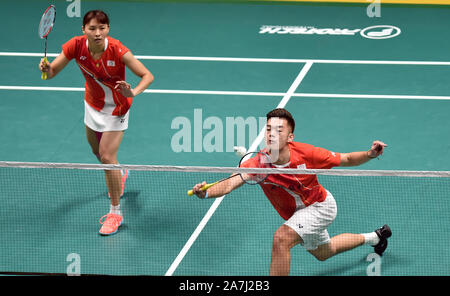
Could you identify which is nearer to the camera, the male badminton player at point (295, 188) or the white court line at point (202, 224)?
the male badminton player at point (295, 188)

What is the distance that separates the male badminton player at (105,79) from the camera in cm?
760

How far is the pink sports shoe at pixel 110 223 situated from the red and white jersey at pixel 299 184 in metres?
1.91

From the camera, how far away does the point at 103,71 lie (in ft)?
25.5

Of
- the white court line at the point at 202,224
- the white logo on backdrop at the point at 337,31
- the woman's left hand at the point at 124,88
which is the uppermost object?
the white logo on backdrop at the point at 337,31

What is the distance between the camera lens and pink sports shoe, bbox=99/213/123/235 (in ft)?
25.0

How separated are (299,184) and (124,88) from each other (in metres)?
2.06

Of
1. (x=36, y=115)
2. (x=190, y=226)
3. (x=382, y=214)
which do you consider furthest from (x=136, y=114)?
(x=382, y=214)

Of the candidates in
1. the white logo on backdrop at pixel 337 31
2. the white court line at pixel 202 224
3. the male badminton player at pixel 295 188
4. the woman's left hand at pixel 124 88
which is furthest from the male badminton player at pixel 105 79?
the white logo on backdrop at pixel 337 31

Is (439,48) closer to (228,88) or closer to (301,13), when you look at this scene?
(301,13)

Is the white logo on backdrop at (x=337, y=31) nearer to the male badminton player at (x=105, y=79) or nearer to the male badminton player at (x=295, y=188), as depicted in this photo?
the male badminton player at (x=105, y=79)

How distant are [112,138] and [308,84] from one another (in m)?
4.37

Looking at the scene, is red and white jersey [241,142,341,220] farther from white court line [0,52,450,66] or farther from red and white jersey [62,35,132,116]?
white court line [0,52,450,66]

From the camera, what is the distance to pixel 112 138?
784 cm

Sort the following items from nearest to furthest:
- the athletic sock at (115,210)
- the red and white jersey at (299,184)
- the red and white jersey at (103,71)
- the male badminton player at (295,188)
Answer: the male badminton player at (295,188) < the red and white jersey at (299,184) < the red and white jersey at (103,71) < the athletic sock at (115,210)
